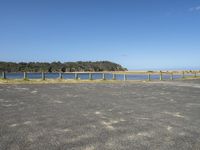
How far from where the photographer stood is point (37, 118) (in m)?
8.94

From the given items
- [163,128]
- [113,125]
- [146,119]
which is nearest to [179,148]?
[163,128]

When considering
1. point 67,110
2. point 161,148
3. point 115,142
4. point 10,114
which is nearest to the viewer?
point 161,148

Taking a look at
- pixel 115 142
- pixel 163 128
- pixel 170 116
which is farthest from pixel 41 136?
pixel 170 116

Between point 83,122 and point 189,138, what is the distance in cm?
334

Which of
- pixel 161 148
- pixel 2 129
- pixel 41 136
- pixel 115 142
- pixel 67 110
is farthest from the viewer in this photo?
pixel 67 110

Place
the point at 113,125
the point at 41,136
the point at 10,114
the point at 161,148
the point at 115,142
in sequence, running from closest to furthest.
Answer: the point at 161,148, the point at 115,142, the point at 41,136, the point at 113,125, the point at 10,114

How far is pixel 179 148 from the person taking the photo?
5.77 metres

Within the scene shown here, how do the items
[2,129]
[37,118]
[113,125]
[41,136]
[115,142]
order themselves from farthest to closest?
[37,118] → [113,125] → [2,129] → [41,136] → [115,142]

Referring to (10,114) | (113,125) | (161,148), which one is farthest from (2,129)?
(161,148)

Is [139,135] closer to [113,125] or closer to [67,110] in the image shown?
[113,125]

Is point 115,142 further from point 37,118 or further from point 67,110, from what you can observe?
point 67,110

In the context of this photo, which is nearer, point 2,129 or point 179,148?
point 179,148

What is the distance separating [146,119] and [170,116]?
3.83ft

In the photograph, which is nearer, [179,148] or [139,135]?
[179,148]
